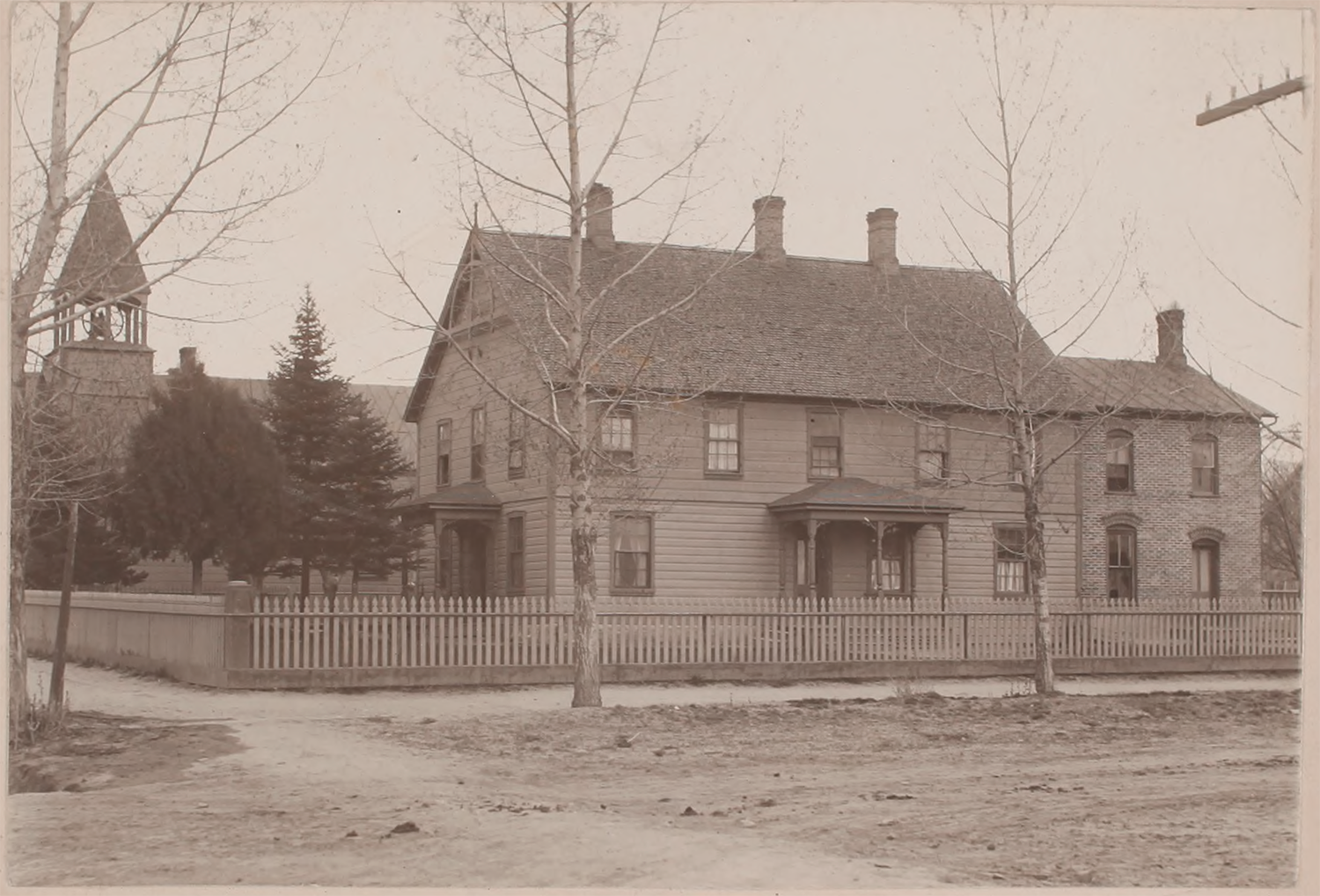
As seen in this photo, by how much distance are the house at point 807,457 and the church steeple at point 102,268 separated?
12.7 metres

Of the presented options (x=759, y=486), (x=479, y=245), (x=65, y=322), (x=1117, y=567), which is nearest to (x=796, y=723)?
(x=479, y=245)

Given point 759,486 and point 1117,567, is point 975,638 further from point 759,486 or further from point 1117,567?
point 1117,567

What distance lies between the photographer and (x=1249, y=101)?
40.5 ft

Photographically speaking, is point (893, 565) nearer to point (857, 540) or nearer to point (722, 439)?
point (857, 540)

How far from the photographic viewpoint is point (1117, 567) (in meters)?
35.0

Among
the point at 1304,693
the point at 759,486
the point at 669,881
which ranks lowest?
the point at 669,881

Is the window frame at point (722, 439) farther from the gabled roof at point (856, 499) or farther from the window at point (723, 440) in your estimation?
the gabled roof at point (856, 499)

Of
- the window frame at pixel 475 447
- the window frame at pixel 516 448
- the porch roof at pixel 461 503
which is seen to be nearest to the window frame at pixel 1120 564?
the window frame at pixel 516 448

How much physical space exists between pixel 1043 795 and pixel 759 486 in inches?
736

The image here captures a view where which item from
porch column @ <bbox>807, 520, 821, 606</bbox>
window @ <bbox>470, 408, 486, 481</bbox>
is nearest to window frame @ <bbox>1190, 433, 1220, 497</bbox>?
porch column @ <bbox>807, 520, 821, 606</bbox>

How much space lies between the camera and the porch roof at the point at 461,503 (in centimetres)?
3141

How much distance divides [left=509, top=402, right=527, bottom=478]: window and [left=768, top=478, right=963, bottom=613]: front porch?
5222mm

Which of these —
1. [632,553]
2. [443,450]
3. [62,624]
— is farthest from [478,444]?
[62,624]

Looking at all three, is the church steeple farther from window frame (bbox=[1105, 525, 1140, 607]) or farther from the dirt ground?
window frame (bbox=[1105, 525, 1140, 607])
